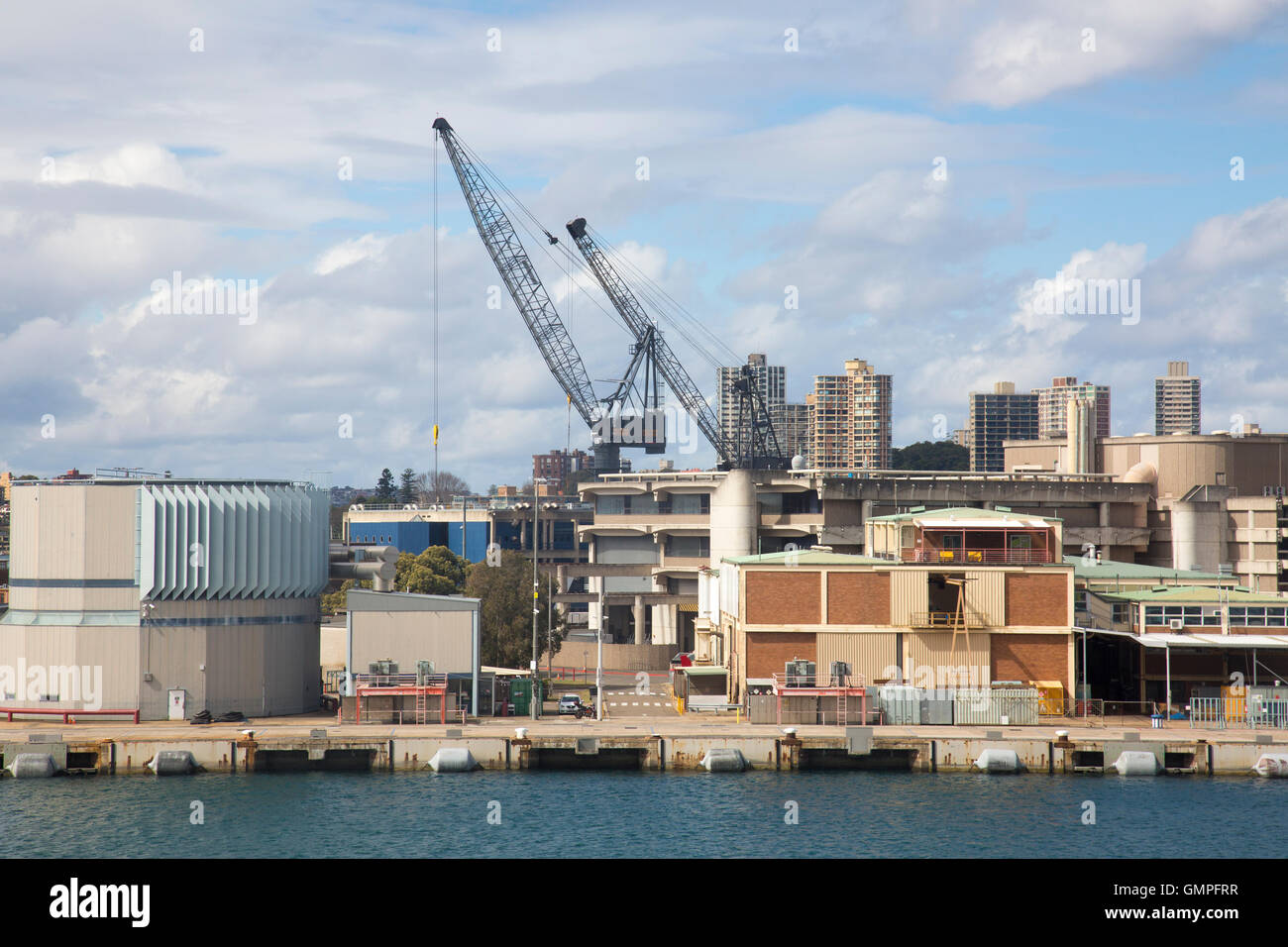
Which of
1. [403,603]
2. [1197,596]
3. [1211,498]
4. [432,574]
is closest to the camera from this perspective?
[403,603]

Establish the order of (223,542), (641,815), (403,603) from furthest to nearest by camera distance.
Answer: (403,603), (223,542), (641,815)

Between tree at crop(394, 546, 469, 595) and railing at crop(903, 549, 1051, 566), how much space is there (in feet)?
204

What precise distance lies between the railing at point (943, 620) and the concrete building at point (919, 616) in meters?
0.05

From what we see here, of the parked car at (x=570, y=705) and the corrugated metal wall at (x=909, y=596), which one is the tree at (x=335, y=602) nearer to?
the parked car at (x=570, y=705)

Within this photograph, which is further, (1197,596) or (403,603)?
(1197,596)

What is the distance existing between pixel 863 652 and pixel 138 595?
35108mm

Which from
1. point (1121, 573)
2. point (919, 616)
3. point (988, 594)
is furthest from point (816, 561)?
→ point (1121, 573)

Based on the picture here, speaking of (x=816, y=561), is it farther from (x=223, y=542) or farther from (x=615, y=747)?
(x=223, y=542)

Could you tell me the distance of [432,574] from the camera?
442 ft

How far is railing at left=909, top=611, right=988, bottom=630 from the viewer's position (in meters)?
67.9

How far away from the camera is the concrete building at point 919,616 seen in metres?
68.1
